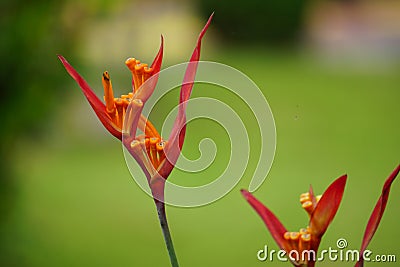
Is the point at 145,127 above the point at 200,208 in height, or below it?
above

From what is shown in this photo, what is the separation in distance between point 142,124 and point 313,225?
0.32 ft

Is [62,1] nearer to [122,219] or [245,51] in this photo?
[122,219]

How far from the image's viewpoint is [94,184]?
4062 mm

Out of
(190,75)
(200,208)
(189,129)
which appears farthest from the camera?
(189,129)

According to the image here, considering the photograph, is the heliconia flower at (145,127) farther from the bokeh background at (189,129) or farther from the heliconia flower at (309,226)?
the bokeh background at (189,129)

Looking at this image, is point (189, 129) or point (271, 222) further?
point (189, 129)

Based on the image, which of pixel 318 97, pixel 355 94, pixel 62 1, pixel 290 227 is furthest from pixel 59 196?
pixel 355 94

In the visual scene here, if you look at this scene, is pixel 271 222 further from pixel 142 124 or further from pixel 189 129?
pixel 189 129

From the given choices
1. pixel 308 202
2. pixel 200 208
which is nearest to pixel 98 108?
pixel 308 202

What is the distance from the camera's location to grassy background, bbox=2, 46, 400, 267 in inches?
113

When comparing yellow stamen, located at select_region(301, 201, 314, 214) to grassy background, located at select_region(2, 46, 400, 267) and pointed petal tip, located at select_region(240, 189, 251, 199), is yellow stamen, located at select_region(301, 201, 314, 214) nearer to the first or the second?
pointed petal tip, located at select_region(240, 189, 251, 199)

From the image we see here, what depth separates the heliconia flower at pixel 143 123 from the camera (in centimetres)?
40

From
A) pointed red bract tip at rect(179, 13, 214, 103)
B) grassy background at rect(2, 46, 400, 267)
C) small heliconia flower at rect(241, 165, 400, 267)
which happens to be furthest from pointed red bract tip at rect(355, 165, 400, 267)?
grassy background at rect(2, 46, 400, 267)

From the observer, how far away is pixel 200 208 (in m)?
3.98
